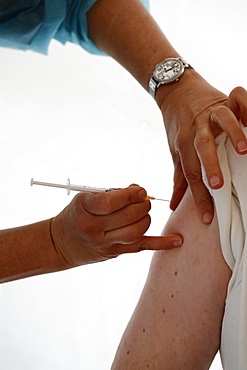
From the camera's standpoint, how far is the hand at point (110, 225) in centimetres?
95

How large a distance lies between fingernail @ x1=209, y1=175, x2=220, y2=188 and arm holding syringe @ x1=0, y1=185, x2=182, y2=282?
12 centimetres

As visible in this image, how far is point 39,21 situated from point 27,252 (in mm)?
621

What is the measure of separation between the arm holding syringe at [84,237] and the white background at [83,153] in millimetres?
763

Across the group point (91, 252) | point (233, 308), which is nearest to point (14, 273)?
point (91, 252)

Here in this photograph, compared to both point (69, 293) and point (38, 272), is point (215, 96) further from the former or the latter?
point (69, 293)

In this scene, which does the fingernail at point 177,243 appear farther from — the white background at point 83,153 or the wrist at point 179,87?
the white background at point 83,153

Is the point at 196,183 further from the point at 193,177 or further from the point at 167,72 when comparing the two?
the point at 167,72

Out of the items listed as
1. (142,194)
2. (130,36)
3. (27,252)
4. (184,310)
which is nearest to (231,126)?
(142,194)

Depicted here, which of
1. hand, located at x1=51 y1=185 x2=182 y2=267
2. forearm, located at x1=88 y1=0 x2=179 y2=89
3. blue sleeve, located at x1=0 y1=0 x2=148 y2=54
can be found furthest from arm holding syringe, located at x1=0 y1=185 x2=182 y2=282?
blue sleeve, located at x1=0 y1=0 x2=148 y2=54

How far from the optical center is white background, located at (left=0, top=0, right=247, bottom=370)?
1.82 m

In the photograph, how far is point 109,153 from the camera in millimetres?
1900

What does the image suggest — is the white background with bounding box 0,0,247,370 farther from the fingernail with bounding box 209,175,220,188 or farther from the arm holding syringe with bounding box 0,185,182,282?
the fingernail with bounding box 209,175,220,188

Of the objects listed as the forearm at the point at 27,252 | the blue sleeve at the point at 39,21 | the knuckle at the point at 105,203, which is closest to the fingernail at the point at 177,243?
the knuckle at the point at 105,203

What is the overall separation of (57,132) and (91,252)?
0.95 m
